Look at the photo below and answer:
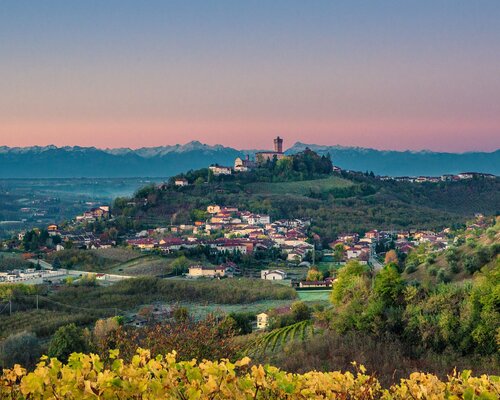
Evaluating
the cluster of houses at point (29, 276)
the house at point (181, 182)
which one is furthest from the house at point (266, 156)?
the cluster of houses at point (29, 276)

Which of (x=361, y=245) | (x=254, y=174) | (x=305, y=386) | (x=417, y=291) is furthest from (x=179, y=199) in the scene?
(x=305, y=386)

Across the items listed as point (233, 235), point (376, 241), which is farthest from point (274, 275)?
point (233, 235)

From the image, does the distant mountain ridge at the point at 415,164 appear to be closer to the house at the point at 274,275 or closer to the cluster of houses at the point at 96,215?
the cluster of houses at the point at 96,215

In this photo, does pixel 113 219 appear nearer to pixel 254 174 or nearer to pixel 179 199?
pixel 179 199

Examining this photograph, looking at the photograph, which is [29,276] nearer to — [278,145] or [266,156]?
[266,156]

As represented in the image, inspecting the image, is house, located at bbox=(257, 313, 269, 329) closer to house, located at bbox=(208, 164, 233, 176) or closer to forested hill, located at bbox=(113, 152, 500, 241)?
forested hill, located at bbox=(113, 152, 500, 241)

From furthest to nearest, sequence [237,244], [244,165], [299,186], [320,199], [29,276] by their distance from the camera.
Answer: [244,165] < [299,186] < [320,199] < [237,244] < [29,276]

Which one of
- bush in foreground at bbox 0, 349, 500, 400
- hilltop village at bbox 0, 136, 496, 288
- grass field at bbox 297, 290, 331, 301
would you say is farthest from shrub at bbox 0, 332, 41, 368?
hilltop village at bbox 0, 136, 496, 288
